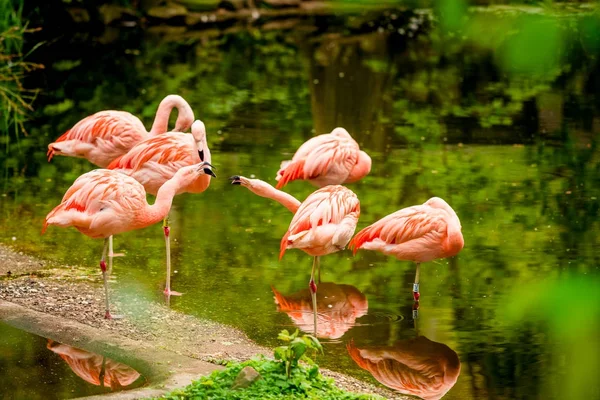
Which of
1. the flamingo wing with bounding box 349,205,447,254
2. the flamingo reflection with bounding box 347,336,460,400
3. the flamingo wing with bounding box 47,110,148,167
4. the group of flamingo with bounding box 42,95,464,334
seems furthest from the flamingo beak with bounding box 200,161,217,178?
the flamingo wing with bounding box 47,110,148,167

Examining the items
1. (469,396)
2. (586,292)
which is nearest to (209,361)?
(469,396)

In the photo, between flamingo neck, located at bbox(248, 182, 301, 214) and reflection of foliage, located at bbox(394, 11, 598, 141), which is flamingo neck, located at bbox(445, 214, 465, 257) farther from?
reflection of foliage, located at bbox(394, 11, 598, 141)

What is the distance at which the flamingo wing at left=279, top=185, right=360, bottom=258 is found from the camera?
6.31 m

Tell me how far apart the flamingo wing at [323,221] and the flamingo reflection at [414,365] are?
65 centimetres

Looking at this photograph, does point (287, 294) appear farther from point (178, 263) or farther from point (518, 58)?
point (518, 58)

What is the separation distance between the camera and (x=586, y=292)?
7258 millimetres

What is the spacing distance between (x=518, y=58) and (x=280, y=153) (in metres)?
9.16

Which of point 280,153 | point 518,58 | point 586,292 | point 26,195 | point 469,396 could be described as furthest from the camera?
point 518,58

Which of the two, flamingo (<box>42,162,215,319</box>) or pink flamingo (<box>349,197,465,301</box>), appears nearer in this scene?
flamingo (<box>42,162,215,319</box>)

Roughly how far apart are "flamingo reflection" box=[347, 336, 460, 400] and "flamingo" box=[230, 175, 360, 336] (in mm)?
413

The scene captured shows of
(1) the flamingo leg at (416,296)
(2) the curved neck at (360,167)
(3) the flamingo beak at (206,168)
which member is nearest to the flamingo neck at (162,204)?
(3) the flamingo beak at (206,168)

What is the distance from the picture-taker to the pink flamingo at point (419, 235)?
6.71 metres

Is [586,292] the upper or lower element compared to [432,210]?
lower

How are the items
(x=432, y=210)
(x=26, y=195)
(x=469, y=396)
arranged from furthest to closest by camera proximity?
(x=26, y=195), (x=432, y=210), (x=469, y=396)
